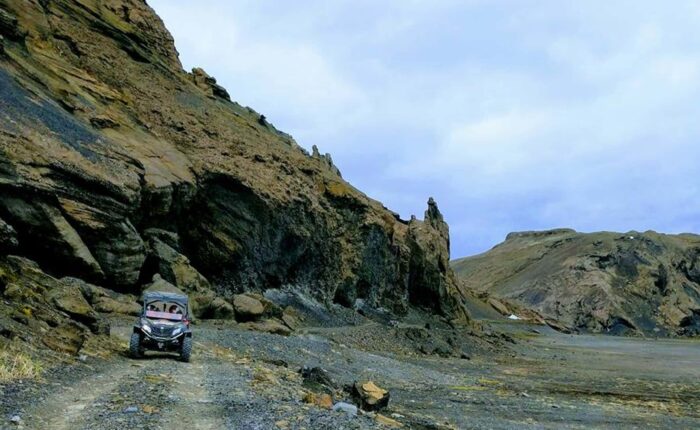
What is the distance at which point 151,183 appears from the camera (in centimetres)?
4231

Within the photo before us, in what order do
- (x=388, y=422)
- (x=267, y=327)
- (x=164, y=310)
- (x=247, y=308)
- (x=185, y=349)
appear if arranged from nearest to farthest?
(x=388, y=422), (x=185, y=349), (x=164, y=310), (x=267, y=327), (x=247, y=308)

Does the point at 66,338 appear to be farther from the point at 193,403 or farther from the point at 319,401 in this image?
the point at 319,401

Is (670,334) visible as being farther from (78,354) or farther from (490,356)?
(78,354)

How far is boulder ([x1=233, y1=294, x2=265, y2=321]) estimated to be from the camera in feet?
127

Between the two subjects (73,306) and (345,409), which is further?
(73,306)

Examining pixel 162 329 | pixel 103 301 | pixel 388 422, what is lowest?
pixel 388 422

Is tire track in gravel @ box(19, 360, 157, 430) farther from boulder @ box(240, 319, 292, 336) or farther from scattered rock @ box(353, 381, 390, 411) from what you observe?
boulder @ box(240, 319, 292, 336)

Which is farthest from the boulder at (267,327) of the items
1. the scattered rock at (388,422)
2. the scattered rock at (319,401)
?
the scattered rock at (388,422)

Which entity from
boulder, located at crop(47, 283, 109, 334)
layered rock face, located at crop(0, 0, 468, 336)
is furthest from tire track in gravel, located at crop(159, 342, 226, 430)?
layered rock face, located at crop(0, 0, 468, 336)

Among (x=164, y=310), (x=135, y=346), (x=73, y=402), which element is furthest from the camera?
(x=164, y=310)

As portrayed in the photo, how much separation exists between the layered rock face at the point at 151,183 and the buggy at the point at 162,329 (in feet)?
32.7

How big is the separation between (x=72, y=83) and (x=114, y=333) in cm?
2878

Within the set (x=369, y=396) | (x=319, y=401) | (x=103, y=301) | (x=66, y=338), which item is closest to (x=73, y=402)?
(x=319, y=401)

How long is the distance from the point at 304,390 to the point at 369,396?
2209 mm
